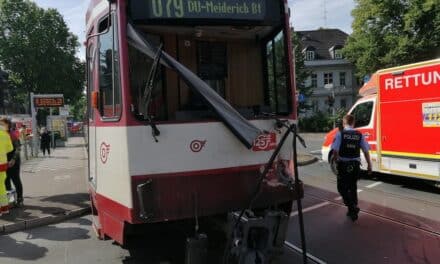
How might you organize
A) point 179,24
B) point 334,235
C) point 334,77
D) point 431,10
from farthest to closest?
point 334,77
point 431,10
point 334,235
point 179,24

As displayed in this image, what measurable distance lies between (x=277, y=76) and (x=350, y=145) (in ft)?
9.13

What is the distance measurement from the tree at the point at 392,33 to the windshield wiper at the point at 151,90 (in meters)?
38.8

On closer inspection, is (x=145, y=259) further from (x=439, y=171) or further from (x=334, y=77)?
(x=334, y=77)

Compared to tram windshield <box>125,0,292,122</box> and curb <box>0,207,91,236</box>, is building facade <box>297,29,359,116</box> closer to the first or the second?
curb <box>0,207,91,236</box>

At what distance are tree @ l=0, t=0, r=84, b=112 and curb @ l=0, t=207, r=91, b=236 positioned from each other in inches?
2022

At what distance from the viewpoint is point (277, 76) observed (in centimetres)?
587

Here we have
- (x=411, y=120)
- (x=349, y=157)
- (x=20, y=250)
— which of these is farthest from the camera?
(x=411, y=120)

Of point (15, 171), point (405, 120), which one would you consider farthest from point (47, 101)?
point (405, 120)

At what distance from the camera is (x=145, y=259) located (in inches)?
246

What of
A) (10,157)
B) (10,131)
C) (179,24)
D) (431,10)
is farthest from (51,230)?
(431,10)

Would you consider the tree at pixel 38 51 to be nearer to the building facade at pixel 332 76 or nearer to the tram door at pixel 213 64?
the building facade at pixel 332 76

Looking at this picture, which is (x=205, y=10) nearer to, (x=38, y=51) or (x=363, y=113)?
(x=363, y=113)

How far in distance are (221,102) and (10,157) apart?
628cm

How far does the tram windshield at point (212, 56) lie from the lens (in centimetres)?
495
